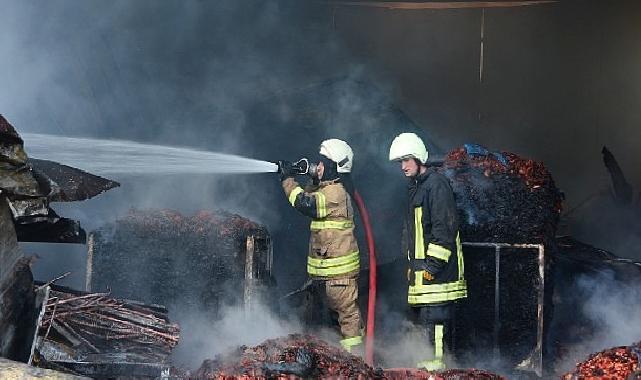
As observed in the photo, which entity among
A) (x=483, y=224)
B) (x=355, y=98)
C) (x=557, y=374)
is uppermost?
(x=355, y=98)

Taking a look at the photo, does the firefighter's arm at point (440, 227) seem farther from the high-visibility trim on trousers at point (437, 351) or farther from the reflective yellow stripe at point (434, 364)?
the reflective yellow stripe at point (434, 364)

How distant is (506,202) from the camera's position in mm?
7285

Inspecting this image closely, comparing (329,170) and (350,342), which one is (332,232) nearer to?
(329,170)

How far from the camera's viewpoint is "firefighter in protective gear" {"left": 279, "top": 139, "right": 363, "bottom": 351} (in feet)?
24.1

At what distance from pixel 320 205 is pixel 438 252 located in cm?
144

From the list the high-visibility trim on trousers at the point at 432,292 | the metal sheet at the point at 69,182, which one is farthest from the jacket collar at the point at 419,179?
the metal sheet at the point at 69,182

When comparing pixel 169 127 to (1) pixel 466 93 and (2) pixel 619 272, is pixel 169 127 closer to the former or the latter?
(1) pixel 466 93

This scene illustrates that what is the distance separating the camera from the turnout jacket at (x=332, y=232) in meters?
7.32

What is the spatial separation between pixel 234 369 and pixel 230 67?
7.12 metres

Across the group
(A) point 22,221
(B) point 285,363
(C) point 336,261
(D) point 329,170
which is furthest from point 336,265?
(A) point 22,221

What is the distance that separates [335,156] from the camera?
24.6 feet

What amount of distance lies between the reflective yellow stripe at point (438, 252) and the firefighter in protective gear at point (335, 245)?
125 cm

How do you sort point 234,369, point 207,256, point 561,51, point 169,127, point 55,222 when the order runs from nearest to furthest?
point 234,369
point 55,222
point 207,256
point 169,127
point 561,51

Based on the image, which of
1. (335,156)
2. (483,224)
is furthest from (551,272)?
(335,156)
